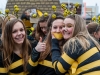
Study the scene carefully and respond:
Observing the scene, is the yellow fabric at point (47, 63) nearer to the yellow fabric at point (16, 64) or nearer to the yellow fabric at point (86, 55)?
the yellow fabric at point (16, 64)

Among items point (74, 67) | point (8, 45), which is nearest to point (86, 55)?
point (74, 67)

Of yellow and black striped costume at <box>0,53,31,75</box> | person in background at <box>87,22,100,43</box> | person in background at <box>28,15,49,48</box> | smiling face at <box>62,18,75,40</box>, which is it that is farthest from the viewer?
person in background at <box>87,22,100,43</box>

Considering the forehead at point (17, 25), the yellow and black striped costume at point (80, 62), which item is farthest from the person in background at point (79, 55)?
the forehead at point (17, 25)

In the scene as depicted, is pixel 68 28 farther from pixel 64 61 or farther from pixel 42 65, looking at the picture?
pixel 42 65

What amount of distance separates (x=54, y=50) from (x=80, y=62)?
0.37 meters

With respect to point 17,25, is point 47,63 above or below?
below

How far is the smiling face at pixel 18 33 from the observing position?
3.06 metres

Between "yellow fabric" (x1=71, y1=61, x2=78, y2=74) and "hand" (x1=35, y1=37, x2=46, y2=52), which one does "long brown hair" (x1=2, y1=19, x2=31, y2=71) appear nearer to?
"hand" (x1=35, y1=37, x2=46, y2=52)

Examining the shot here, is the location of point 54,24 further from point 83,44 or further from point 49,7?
point 49,7

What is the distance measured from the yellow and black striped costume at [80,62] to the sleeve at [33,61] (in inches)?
14.0

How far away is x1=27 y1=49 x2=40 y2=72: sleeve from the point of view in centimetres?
289

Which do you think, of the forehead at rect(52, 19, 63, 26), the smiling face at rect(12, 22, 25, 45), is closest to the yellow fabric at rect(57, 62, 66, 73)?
the forehead at rect(52, 19, 63, 26)

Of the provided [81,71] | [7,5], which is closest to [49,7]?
[7,5]

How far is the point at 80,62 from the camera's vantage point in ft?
8.35
